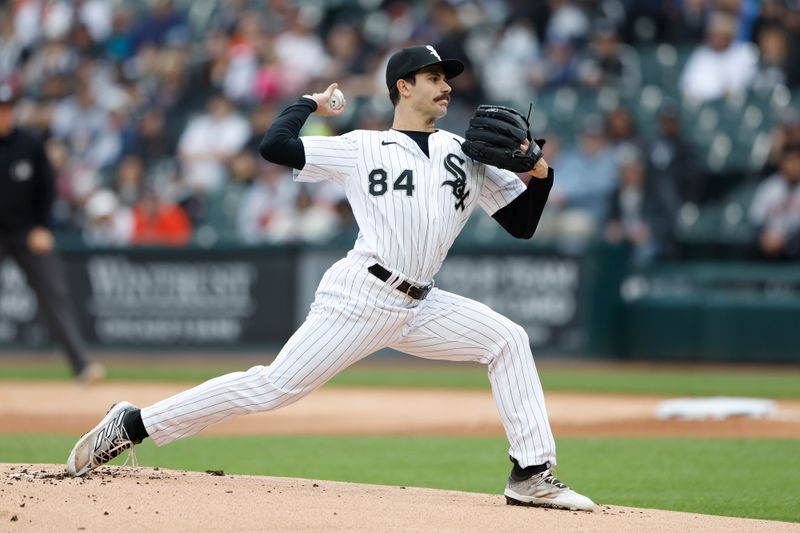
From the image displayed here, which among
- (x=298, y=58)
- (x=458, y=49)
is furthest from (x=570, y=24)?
(x=298, y=58)

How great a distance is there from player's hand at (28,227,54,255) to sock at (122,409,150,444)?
18.5 ft

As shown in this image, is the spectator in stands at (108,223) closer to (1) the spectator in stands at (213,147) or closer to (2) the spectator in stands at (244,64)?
(1) the spectator in stands at (213,147)

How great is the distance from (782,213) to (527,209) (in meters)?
8.51

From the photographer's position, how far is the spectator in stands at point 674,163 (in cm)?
1432

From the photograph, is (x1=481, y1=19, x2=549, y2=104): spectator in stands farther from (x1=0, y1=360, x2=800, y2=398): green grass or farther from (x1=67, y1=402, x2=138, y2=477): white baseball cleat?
(x1=67, y1=402, x2=138, y2=477): white baseball cleat

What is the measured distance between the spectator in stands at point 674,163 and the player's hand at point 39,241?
6.59 meters

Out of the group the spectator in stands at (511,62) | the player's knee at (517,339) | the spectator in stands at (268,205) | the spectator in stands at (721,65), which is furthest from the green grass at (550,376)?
the player's knee at (517,339)

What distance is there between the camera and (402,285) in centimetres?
544

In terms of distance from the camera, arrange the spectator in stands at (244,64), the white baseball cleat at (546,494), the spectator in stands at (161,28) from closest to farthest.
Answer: the white baseball cleat at (546,494) → the spectator in stands at (244,64) → the spectator in stands at (161,28)

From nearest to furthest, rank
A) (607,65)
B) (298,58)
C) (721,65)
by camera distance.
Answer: (721,65) < (607,65) < (298,58)

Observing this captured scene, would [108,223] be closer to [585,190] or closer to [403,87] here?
[585,190]

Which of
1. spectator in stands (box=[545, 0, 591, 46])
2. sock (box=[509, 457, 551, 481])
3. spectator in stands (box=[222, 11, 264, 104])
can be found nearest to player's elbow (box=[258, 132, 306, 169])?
sock (box=[509, 457, 551, 481])

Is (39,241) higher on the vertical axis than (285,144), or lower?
lower

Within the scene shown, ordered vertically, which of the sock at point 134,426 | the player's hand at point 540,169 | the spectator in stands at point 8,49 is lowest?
the sock at point 134,426
